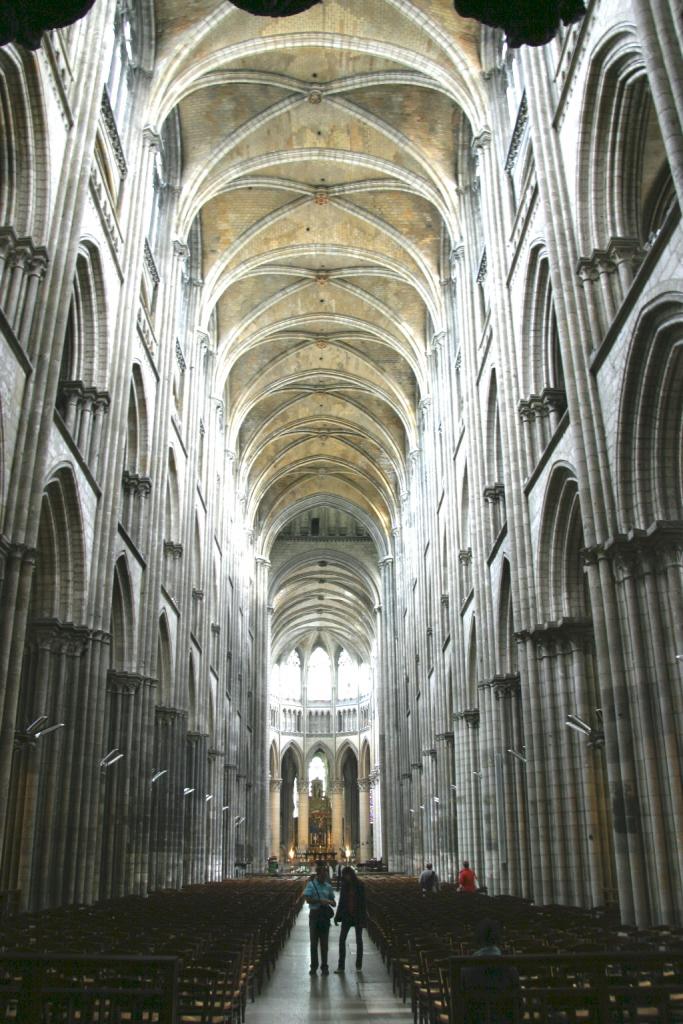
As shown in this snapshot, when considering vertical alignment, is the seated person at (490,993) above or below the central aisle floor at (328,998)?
above

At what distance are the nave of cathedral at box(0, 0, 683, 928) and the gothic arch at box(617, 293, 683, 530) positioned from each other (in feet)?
0.15

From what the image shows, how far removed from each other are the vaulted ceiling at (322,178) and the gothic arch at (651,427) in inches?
566

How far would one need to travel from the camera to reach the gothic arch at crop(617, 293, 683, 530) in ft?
40.0

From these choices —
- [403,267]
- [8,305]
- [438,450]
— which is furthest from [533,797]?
[403,267]

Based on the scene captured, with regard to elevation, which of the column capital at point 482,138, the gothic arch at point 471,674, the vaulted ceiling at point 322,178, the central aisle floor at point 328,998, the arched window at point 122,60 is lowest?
the central aisle floor at point 328,998

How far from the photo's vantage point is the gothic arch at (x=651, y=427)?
12.2 metres

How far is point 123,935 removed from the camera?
945 cm

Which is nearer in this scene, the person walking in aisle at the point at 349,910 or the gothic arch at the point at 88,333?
the person walking in aisle at the point at 349,910

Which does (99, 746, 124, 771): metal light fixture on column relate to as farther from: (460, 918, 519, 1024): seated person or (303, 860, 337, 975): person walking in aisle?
(460, 918, 519, 1024): seated person

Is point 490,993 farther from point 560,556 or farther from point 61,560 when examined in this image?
point 61,560

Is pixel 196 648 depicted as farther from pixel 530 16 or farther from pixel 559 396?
pixel 530 16

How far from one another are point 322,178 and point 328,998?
28420 mm

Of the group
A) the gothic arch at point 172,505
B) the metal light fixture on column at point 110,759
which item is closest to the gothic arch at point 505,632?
the metal light fixture on column at point 110,759

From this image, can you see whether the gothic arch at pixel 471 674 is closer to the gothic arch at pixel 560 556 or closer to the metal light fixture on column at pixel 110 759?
the gothic arch at pixel 560 556
